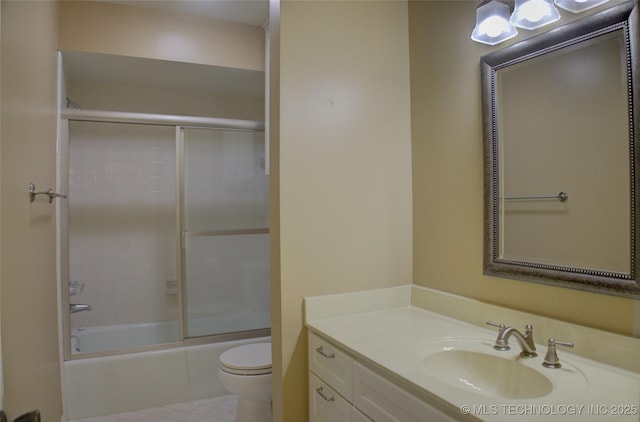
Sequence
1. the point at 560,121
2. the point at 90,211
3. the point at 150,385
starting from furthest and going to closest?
the point at 90,211, the point at 150,385, the point at 560,121

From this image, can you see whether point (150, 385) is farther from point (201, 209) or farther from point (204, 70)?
point (204, 70)

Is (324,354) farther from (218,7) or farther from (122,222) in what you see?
(122,222)

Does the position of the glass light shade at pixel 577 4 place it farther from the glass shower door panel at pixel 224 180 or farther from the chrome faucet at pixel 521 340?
the glass shower door panel at pixel 224 180

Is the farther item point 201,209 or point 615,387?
point 201,209

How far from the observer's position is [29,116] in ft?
5.15

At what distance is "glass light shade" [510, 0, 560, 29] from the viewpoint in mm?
1279

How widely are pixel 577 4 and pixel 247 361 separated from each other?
87.6 inches

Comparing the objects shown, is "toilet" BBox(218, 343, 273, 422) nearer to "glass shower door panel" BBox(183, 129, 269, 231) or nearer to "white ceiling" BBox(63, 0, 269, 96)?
"glass shower door panel" BBox(183, 129, 269, 231)

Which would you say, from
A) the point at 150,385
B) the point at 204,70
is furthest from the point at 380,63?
the point at 150,385

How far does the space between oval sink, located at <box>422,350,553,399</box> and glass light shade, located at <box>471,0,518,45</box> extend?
116cm

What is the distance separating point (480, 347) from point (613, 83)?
94 cm

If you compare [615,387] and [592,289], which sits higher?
[592,289]

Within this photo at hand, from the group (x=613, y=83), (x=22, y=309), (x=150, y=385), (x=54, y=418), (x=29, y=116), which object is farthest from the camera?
(x=150, y=385)

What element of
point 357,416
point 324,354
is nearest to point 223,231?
point 324,354
